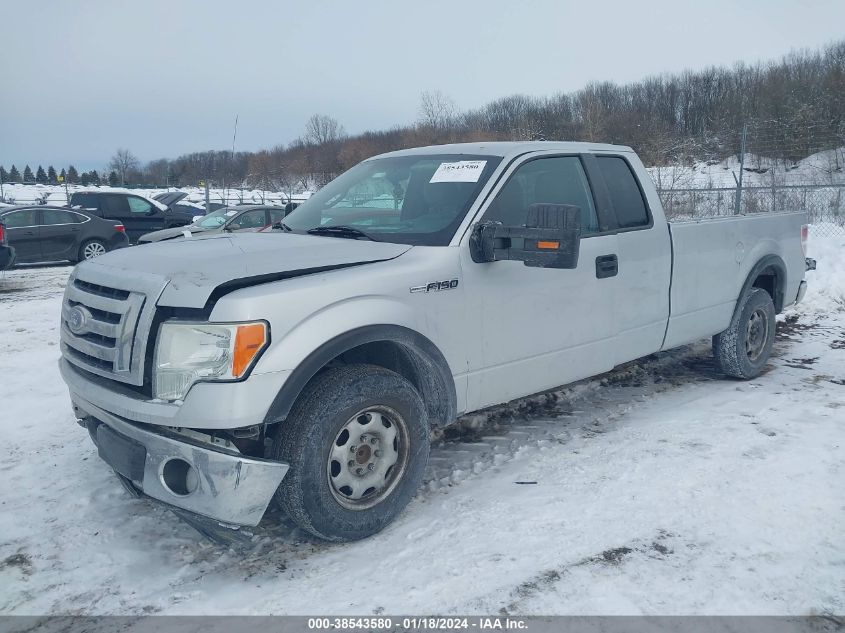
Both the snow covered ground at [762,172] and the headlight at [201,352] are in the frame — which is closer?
the headlight at [201,352]

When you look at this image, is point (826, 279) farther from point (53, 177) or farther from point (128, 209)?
point (53, 177)

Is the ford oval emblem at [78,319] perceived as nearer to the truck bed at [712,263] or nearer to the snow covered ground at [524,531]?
the snow covered ground at [524,531]

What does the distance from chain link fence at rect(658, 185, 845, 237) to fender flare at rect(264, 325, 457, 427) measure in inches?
482

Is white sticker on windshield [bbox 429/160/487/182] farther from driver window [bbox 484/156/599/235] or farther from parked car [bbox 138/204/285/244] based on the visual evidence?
parked car [bbox 138/204/285/244]

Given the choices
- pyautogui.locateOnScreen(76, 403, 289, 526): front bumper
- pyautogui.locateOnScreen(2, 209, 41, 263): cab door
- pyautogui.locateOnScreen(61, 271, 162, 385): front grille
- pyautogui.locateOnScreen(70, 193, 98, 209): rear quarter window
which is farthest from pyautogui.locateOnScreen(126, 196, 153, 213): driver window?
pyautogui.locateOnScreen(76, 403, 289, 526): front bumper

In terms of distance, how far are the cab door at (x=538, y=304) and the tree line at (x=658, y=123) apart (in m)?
11.3

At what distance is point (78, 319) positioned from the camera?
11.4ft

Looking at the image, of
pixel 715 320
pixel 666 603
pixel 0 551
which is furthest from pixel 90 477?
Result: pixel 715 320

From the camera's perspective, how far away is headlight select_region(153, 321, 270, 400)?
9.87 feet

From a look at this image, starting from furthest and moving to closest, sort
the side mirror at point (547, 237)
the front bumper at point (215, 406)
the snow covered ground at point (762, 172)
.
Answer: the snow covered ground at point (762, 172) → the side mirror at point (547, 237) → the front bumper at point (215, 406)

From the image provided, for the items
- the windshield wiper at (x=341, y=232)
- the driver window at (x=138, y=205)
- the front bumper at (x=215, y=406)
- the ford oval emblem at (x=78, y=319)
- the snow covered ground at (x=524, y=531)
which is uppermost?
the driver window at (x=138, y=205)

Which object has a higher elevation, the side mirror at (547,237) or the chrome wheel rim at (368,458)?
the side mirror at (547,237)

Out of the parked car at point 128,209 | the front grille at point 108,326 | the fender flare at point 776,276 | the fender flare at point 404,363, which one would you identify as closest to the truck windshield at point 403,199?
the fender flare at point 404,363

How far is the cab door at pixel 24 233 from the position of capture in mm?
14664
